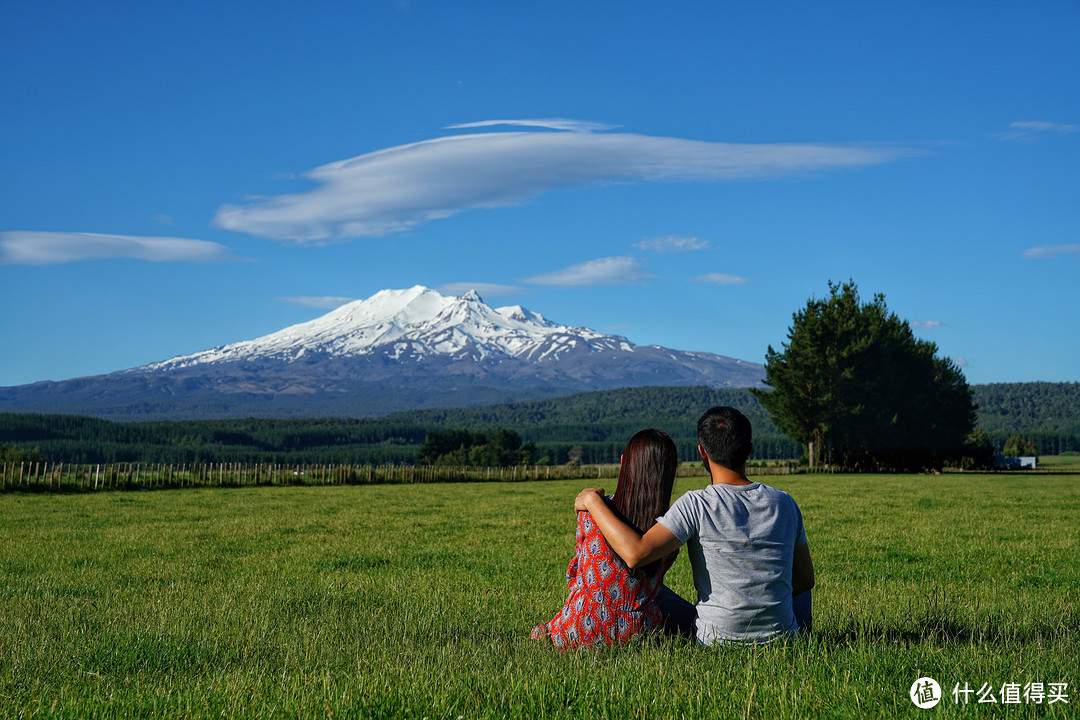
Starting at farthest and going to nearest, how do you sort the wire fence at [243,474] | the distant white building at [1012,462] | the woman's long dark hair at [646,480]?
the distant white building at [1012,462]
the wire fence at [243,474]
the woman's long dark hair at [646,480]

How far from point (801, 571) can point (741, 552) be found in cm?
71

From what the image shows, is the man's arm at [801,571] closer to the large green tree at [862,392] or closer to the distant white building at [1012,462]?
the large green tree at [862,392]

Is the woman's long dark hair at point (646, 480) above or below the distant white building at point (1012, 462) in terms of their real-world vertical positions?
above

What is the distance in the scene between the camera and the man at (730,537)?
16.4 ft

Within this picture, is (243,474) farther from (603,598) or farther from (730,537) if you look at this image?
(730,537)

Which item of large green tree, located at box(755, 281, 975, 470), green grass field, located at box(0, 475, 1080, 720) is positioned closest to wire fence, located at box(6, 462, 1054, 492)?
large green tree, located at box(755, 281, 975, 470)

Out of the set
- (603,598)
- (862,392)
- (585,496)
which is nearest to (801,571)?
(603,598)

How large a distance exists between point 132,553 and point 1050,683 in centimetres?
1446

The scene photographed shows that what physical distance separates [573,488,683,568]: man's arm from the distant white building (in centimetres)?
8717

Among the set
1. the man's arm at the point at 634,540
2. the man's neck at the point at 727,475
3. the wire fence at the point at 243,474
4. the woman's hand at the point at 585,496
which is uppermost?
the man's neck at the point at 727,475

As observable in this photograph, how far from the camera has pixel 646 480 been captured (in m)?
5.12

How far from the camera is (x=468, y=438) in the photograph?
133 m

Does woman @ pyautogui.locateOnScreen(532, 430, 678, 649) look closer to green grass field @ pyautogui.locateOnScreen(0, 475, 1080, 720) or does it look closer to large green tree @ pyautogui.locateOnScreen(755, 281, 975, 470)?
green grass field @ pyautogui.locateOnScreen(0, 475, 1080, 720)

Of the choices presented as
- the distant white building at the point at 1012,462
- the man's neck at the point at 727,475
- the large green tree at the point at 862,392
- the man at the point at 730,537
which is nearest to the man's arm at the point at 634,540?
the man at the point at 730,537
